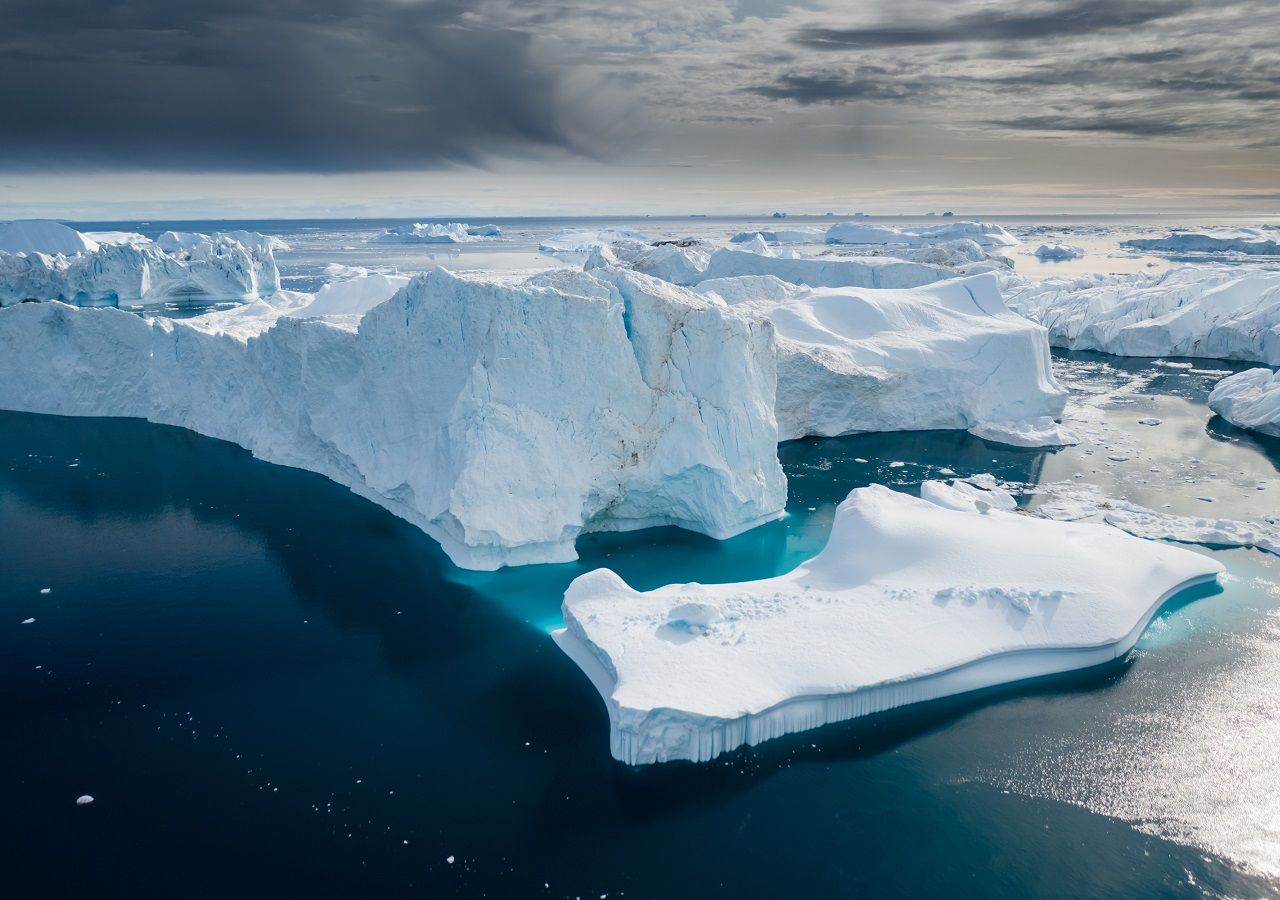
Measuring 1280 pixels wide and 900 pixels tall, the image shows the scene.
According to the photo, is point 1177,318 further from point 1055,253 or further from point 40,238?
point 40,238

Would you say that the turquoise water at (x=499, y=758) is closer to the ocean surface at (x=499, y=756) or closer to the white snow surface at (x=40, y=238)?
the ocean surface at (x=499, y=756)

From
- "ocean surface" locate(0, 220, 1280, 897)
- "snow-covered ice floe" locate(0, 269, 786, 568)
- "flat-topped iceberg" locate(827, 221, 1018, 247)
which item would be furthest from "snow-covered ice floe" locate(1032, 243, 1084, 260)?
"ocean surface" locate(0, 220, 1280, 897)

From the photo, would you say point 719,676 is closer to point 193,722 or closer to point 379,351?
point 193,722

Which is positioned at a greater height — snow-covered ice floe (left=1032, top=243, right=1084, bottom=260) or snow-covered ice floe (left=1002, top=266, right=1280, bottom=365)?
snow-covered ice floe (left=1032, top=243, right=1084, bottom=260)

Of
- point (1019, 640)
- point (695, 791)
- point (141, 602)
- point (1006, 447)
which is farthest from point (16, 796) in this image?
point (1006, 447)

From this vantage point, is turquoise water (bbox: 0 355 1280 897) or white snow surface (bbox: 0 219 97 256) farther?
white snow surface (bbox: 0 219 97 256)

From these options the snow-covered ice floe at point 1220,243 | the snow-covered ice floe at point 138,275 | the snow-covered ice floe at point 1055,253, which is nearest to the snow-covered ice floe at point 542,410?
Result: the snow-covered ice floe at point 138,275

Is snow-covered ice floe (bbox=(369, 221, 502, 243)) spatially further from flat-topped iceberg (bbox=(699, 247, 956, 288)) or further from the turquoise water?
the turquoise water
